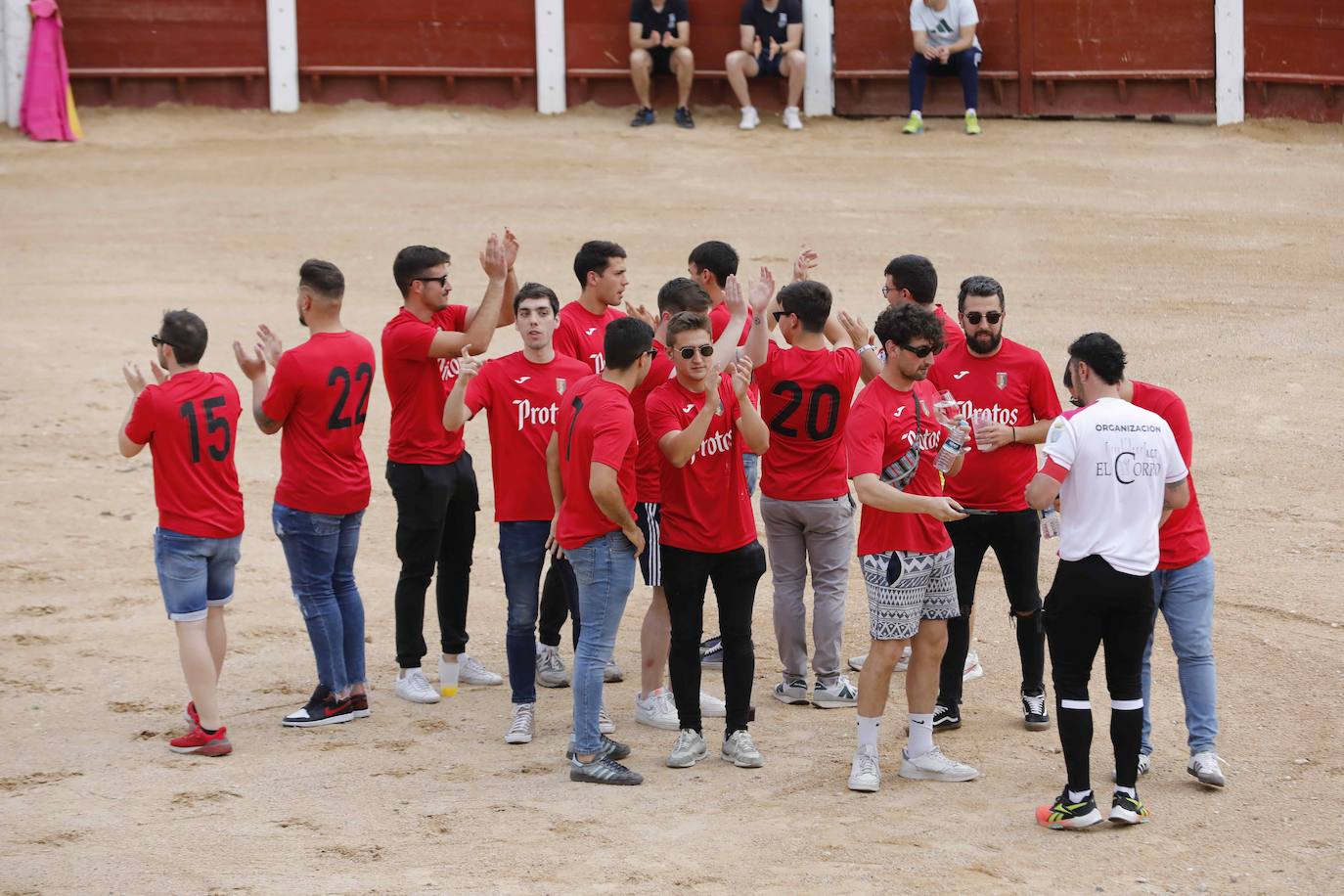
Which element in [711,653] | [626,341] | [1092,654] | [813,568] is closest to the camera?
[1092,654]

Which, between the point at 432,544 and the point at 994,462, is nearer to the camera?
the point at 994,462

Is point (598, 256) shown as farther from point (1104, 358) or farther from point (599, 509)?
point (1104, 358)

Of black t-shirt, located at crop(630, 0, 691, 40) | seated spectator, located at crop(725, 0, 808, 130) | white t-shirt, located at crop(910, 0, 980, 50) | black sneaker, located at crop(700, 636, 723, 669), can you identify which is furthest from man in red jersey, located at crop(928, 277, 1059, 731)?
black t-shirt, located at crop(630, 0, 691, 40)

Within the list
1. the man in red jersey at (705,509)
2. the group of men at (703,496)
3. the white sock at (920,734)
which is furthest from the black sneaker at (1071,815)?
the man in red jersey at (705,509)

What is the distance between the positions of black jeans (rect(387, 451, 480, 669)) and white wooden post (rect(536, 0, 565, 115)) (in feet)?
42.2

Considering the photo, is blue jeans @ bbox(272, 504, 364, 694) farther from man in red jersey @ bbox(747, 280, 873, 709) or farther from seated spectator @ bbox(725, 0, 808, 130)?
seated spectator @ bbox(725, 0, 808, 130)

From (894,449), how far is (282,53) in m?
15.1

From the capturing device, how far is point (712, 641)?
27.4 feet

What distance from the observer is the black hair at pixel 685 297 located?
696cm

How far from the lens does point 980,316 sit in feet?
23.4

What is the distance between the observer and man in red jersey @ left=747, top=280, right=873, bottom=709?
734 cm

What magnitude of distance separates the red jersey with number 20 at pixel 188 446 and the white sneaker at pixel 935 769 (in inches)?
122

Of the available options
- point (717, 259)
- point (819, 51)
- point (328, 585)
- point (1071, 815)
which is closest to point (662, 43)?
point (819, 51)

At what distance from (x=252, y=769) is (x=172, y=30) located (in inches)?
583
